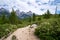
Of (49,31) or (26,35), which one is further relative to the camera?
(26,35)

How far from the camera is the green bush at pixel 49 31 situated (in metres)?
11.4

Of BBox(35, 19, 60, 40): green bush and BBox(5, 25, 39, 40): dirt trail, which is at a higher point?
BBox(35, 19, 60, 40): green bush

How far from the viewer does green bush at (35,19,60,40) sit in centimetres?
1143

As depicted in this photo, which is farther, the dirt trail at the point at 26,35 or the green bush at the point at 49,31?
the dirt trail at the point at 26,35

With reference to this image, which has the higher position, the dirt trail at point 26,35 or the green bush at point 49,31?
the green bush at point 49,31

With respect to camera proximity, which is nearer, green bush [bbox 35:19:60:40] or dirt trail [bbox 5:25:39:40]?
green bush [bbox 35:19:60:40]

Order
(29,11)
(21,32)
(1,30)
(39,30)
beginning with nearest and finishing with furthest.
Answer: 1. (39,30)
2. (21,32)
3. (1,30)
4. (29,11)

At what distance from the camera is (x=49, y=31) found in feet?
38.5

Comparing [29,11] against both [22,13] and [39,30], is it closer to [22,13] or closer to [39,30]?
[22,13]

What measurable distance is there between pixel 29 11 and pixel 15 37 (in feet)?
72.3

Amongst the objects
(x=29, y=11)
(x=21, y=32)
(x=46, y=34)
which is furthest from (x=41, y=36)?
(x=29, y=11)

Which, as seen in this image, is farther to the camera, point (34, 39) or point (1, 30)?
point (1, 30)

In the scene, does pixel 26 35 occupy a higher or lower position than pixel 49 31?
lower

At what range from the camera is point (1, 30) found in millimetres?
14430
